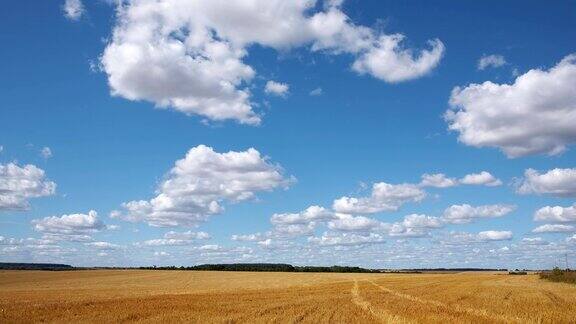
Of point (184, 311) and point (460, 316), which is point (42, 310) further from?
point (460, 316)

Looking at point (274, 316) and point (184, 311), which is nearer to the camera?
point (274, 316)

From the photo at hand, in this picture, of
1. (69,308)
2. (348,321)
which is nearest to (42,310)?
(69,308)

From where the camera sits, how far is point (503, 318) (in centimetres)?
2431

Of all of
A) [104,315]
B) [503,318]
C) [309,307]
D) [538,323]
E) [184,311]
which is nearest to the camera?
[538,323]

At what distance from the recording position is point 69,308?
100ft

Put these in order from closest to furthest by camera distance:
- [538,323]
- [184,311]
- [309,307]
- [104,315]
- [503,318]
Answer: [538,323] < [503,318] < [104,315] < [184,311] < [309,307]

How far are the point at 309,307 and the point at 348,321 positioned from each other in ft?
24.2

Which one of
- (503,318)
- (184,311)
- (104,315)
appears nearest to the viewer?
(503,318)

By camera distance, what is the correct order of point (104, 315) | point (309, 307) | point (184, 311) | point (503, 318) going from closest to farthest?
point (503, 318), point (104, 315), point (184, 311), point (309, 307)

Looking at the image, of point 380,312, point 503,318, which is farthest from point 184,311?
point 503,318

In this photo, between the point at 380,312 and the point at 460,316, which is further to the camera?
the point at 380,312

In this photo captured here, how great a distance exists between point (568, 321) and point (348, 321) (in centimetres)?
882

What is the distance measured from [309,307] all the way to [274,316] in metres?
5.39

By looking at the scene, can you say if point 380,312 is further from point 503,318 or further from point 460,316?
point 503,318
